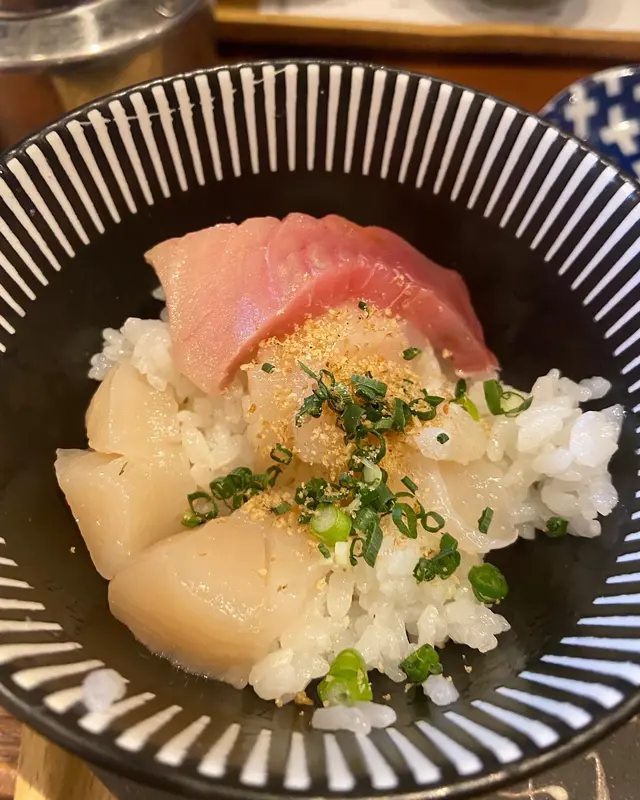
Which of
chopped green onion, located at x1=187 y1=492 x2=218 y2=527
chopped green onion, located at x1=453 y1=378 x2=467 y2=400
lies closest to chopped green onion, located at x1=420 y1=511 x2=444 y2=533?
chopped green onion, located at x1=453 y1=378 x2=467 y2=400

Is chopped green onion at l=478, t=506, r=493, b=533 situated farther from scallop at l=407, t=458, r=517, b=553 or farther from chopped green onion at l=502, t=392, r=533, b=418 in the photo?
chopped green onion at l=502, t=392, r=533, b=418

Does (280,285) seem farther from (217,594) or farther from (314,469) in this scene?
(217,594)

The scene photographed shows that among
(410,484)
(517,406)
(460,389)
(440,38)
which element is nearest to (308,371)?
(410,484)

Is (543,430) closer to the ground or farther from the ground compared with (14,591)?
farther from the ground

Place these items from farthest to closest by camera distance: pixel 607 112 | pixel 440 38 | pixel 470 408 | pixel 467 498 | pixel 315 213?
pixel 440 38
pixel 607 112
pixel 315 213
pixel 470 408
pixel 467 498

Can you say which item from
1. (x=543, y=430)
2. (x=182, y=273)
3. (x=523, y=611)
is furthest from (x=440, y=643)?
(x=182, y=273)

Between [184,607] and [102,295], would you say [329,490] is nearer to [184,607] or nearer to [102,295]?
[184,607]

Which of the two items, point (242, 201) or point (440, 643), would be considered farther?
point (242, 201)
